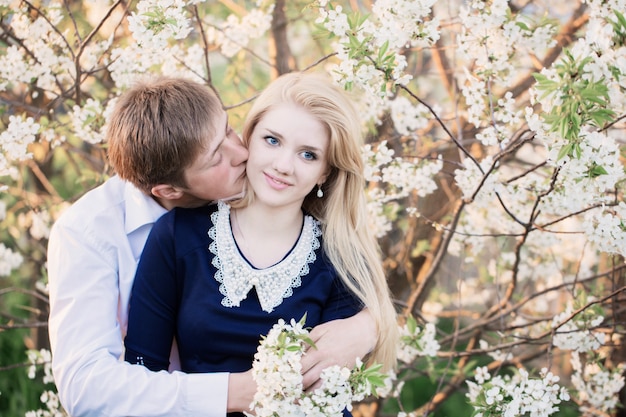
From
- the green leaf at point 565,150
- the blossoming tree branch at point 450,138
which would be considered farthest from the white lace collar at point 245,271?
the green leaf at point 565,150

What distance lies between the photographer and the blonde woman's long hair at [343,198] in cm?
209

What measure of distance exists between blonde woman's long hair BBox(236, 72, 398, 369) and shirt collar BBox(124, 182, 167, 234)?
295 millimetres

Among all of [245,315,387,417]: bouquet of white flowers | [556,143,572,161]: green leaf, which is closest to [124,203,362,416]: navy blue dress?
[245,315,387,417]: bouquet of white flowers

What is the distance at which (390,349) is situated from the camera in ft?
7.21

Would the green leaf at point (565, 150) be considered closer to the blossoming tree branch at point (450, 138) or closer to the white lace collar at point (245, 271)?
the blossoming tree branch at point (450, 138)

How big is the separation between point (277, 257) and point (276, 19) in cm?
153

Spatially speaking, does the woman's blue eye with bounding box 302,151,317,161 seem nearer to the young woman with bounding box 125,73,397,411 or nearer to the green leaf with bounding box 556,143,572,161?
the young woman with bounding box 125,73,397,411

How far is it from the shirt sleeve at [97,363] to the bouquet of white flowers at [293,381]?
0.36 metres

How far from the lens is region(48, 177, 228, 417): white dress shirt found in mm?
1876

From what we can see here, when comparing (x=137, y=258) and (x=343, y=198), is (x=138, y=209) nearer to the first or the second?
(x=137, y=258)

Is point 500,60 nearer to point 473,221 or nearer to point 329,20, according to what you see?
point 329,20

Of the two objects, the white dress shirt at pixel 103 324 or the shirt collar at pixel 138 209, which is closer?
the white dress shirt at pixel 103 324

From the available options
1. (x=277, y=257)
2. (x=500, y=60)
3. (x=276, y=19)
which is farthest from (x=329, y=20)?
(x=276, y=19)

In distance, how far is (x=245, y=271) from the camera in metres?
2.02
